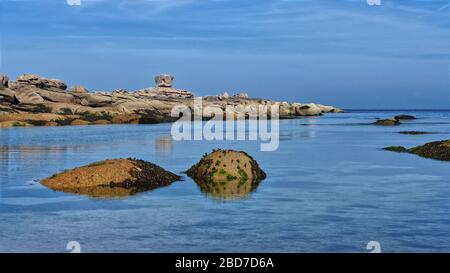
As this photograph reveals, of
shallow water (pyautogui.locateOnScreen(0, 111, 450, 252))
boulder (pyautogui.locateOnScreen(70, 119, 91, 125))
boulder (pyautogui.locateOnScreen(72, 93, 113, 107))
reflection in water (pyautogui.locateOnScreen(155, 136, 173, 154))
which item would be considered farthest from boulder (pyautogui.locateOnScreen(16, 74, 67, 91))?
shallow water (pyautogui.locateOnScreen(0, 111, 450, 252))

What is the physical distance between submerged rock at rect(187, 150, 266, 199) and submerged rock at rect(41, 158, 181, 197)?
2362mm

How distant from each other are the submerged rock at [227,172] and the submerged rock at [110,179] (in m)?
2.36

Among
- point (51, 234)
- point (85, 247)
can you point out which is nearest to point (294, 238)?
point (85, 247)

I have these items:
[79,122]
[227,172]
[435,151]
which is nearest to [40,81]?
[79,122]

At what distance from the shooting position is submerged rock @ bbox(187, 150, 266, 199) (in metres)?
31.5

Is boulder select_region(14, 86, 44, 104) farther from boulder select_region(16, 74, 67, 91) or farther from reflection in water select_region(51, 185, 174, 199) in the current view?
reflection in water select_region(51, 185, 174, 199)

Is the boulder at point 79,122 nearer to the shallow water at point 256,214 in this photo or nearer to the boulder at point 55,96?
the boulder at point 55,96

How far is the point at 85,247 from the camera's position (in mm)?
17641

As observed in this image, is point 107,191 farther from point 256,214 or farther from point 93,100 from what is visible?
point 93,100

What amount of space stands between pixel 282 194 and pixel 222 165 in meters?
5.74

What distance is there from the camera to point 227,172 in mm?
32688

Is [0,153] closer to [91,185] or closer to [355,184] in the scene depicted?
[91,185]

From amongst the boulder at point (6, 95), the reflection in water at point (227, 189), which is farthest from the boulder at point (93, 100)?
the reflection in water at point (227, 189)

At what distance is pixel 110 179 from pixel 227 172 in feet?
20.7
